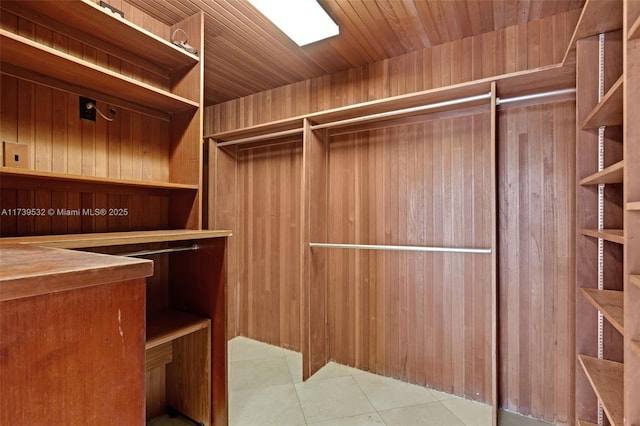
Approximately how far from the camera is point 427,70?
2.27 metres

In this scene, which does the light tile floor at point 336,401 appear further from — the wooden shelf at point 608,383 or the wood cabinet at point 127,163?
the wooden shelf at point 608,383

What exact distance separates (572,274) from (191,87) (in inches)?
104

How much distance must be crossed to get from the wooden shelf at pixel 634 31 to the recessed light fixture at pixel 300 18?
1394 mm

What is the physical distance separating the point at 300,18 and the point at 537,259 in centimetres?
211

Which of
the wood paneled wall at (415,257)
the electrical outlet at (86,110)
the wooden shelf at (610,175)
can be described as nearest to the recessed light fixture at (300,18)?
the wood paneled wall at (415,257)

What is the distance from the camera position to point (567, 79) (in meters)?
1.76

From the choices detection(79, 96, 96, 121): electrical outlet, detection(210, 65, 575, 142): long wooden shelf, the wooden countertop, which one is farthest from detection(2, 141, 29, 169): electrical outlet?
detection(210, 65, 575, 142): long wooden shelf

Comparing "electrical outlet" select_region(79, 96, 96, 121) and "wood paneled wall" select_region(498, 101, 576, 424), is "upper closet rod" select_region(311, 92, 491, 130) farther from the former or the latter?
"electrical outlet" select_region(79, 96, 96, 121)

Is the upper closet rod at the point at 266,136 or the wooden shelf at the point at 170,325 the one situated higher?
the upper closet rod at the point at 266,136

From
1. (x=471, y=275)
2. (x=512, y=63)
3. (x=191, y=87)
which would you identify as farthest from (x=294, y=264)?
(x=512, y=63)

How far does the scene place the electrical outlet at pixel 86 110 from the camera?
168 cm

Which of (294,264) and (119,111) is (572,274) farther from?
(119,111)

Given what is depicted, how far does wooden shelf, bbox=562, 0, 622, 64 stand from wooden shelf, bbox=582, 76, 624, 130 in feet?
1.08

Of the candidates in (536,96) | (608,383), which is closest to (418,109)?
(536,96)
